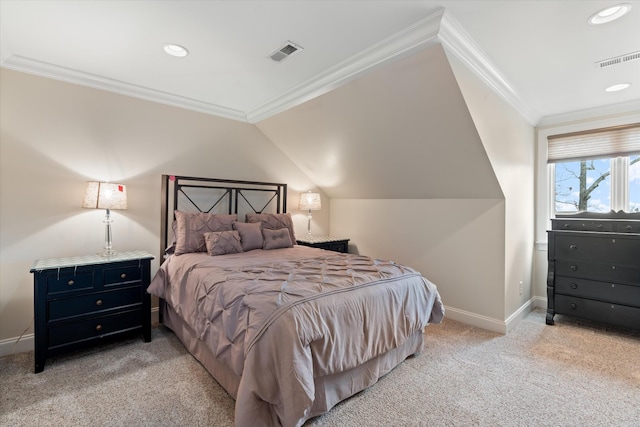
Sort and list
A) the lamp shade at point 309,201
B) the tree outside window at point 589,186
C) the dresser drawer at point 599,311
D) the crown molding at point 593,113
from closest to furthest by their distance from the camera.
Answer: the dresser drawer at point 599,311, the crown molding at point 593,113, the tree outside window at point 589,186, the lamp shade at point 309,201

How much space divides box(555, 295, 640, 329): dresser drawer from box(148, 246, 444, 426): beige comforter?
1.78m

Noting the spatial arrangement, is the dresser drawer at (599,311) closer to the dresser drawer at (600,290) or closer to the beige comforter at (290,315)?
the dresser drawer at (600,290)

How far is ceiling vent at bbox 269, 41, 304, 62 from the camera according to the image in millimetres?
2283

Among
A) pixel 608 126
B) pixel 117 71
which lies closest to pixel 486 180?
pixel 608 126

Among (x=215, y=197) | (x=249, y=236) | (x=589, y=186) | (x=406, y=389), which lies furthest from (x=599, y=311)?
(x=215, y=197)

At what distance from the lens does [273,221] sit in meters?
3.79

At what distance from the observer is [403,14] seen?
1925 millimetres

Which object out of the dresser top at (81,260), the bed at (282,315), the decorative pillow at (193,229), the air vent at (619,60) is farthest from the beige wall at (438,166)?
the dresser top at (81,260)

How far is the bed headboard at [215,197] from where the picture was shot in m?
3.34

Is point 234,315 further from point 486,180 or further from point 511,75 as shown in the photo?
point 511,75

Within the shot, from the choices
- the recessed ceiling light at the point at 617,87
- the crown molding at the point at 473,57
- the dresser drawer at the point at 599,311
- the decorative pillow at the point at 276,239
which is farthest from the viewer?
the decorative pillow at the point at 276,239

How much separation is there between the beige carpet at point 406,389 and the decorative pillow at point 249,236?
1.12m

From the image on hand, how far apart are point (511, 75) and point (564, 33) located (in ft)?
2.11

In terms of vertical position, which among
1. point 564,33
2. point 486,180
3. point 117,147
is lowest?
point 486,180
